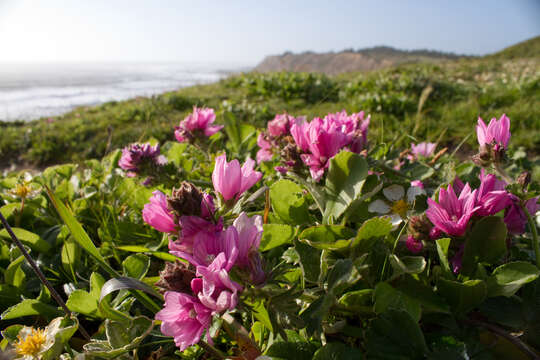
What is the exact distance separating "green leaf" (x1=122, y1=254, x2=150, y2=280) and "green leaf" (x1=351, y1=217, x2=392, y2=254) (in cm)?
61

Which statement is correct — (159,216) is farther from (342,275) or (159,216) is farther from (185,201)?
(342,275)

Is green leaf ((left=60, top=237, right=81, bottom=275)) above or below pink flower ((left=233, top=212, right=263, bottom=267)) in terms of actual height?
below

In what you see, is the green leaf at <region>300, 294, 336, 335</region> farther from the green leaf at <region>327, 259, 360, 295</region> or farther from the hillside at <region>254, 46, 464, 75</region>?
the hillside at <region>254, 46, 464, 75</region>

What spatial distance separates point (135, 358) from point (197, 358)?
0.51 feet

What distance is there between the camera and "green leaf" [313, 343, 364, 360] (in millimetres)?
744

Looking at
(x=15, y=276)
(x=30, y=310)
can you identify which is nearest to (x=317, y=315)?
(x=30, y=310)

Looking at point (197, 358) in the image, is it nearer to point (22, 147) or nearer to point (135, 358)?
point (135, 358)

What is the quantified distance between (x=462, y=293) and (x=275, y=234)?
45 cm

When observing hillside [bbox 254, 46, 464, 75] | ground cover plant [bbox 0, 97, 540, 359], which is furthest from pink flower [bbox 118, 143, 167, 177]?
hillside [bbox 254, 46, 464, 75]

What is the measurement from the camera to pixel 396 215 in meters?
0.97

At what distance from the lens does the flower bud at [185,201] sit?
0.68m

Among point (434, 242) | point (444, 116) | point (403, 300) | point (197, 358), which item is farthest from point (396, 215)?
point (444, 116)

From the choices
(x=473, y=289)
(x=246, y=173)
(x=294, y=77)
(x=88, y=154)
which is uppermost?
(x=294, y=77)

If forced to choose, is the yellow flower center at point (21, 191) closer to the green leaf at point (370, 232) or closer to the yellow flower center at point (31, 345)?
the yellow flower center at point (31, 345)
